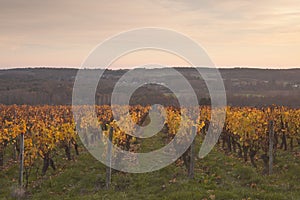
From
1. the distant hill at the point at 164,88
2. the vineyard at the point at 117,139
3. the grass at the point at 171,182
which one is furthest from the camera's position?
the distant hill at the point at 164,88

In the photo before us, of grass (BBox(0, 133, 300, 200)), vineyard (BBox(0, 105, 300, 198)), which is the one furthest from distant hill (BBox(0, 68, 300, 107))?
grass (BBox(0, 133, 300, 200))

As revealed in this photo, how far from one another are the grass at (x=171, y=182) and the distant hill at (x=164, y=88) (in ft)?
99.0

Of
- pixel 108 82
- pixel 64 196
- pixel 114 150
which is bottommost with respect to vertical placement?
pixel 64 196

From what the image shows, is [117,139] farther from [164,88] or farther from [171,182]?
[164,88]

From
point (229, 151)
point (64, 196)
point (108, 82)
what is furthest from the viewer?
point (108, 82)

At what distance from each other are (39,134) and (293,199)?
9.06 metres

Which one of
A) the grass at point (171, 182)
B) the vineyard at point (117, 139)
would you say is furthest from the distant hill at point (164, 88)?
the grass at point (171, 182)

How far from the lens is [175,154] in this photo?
14766 millimetres

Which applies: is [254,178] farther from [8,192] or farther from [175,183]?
[8,192]

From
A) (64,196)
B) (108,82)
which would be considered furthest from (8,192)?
(108,82)

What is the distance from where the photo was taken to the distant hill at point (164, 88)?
6619 cm

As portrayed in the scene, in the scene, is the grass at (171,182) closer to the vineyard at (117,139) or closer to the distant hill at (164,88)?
the vineyard at (117,139)

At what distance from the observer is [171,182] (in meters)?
10.5

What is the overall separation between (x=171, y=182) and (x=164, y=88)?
75.6m
